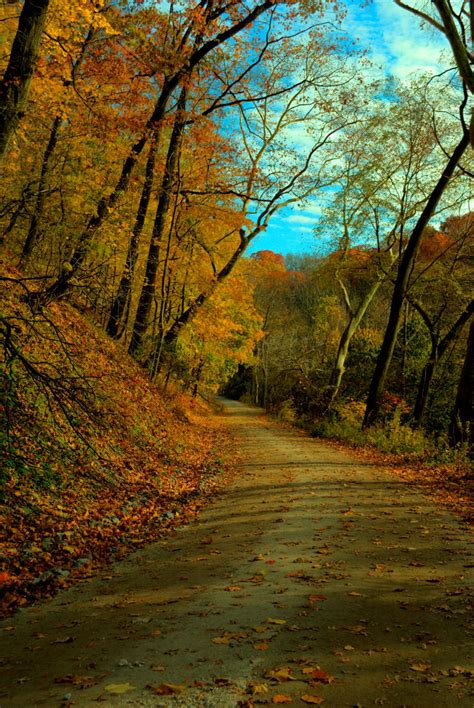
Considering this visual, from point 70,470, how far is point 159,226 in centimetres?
1052

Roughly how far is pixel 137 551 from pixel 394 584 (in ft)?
10.5

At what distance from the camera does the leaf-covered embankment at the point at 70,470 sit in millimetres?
5871

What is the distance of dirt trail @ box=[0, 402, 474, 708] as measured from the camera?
3281mm

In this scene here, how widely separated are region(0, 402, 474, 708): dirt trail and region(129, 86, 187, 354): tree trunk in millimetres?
10455

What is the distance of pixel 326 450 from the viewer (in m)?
16.9

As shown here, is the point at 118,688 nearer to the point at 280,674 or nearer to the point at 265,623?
the point at 280,674

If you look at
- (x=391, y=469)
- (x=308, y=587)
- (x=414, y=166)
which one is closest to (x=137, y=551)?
(x=308, y=587)

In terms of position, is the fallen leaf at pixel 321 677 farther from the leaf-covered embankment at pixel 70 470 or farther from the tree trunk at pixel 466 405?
the tree trunk at pixel 466 405

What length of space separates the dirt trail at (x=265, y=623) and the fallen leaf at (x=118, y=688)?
0.04ft

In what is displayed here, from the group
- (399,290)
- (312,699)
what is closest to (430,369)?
(399,290)

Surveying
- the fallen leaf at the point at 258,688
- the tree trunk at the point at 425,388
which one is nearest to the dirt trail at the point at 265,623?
the fallen leaf at the point at 258,688

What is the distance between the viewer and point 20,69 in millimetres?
6254

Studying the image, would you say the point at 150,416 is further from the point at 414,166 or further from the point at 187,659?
the point at 414,166

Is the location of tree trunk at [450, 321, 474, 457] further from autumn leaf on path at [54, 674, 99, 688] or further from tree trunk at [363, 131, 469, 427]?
autumn leaf on path at [54, 674, 99, 688]
